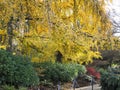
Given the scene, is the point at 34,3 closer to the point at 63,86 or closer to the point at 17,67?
the point at 17,67

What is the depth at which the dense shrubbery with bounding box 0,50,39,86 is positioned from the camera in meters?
9.69

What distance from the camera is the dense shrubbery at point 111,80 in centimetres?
1080

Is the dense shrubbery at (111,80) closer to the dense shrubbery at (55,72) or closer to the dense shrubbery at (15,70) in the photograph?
the dense shrubbery at (15,70)

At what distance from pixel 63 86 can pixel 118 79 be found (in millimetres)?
3587

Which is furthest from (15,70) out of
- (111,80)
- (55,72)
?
(55,72)

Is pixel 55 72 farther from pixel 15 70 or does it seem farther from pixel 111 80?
pixel 15 70

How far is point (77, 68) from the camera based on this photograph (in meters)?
15.6

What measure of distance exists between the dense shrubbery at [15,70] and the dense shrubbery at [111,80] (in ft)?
8.09

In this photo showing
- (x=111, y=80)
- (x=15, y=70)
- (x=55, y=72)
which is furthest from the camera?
(x=55, y=72)

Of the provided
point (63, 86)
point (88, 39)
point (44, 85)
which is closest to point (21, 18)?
point (88, 39)

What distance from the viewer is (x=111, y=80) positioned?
35.9 ft

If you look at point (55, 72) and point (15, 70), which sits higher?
point (15, 70)

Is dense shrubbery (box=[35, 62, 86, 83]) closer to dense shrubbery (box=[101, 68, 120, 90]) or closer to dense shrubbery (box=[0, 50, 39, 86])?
dense shrubbery (box=[0, 50, 39, 86])

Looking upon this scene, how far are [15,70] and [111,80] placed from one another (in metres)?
3.28
